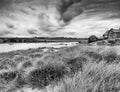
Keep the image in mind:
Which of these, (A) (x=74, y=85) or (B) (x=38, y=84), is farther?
(B) (x=38, y=84)

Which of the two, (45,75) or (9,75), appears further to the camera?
(9,75)

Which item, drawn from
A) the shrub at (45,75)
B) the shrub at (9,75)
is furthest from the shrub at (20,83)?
the shrub at (9,75)

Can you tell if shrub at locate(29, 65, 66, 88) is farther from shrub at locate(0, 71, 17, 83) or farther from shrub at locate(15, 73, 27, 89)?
shrub at locate(0, 71, 17, 83)

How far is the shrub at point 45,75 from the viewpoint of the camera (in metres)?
2.64

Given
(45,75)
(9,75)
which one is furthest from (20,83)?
(9,75)

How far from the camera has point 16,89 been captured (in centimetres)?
258

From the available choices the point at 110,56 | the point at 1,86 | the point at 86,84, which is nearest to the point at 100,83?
the point at 86,84

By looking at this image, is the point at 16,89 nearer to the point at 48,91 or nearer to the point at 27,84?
the point at 27,84

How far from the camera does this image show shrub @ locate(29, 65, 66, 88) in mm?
2639

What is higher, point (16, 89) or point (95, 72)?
point (95, 72)

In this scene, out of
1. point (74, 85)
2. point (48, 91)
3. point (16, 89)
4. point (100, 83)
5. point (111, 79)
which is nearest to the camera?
point (74, 85)

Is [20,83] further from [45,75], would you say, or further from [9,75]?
[9,75]

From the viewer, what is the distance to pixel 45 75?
113 inches

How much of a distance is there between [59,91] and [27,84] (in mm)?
1290
